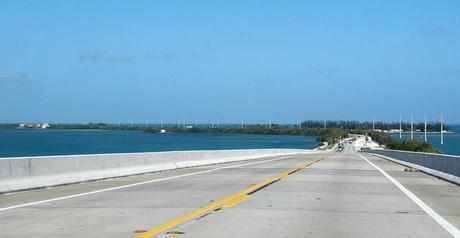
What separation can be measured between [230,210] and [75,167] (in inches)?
353

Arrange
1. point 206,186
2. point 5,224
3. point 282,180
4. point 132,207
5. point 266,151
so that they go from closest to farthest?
point 5,224, point 132,207, point 206,186, point 282,180, point 266,151

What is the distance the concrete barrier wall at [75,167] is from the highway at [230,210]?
1.42 ft

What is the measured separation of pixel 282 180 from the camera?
2186 centimetres

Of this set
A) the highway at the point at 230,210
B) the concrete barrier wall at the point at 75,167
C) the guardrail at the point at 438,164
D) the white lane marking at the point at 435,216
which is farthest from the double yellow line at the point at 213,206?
the guardrail at the point at 438,164

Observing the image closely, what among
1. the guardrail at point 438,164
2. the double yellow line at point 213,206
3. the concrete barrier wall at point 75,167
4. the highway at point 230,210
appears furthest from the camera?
the guardrail at point 438,164

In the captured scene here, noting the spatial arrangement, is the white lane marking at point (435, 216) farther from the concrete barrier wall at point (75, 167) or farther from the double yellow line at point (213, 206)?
the concrete barrier wall at point (75, 167)

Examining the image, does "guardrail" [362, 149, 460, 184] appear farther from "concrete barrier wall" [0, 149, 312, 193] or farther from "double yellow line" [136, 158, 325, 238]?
"concrete barrier wall" [0, 149, 312, 193]

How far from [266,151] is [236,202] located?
43.2m

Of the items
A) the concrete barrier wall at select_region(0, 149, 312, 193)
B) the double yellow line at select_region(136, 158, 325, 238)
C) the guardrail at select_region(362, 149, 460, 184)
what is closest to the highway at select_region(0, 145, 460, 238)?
the double yellow line at select_region(136, 158, 325, 238)

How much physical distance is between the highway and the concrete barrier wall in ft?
1.42

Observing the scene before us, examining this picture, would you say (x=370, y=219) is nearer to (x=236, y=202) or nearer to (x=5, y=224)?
(x=236, y=202)

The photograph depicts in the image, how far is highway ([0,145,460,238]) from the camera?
34.4 feet

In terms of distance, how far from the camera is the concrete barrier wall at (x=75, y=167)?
17.3 metres

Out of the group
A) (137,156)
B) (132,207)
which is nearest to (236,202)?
(132,207)
